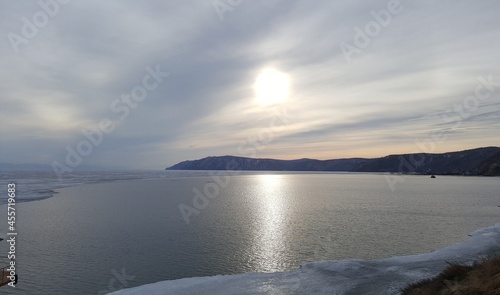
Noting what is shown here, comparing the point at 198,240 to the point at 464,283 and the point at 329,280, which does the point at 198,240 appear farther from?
the point at 464,283

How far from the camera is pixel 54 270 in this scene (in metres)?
27.1

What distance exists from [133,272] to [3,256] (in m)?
13.9

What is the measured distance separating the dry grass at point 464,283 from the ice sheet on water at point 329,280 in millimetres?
2202

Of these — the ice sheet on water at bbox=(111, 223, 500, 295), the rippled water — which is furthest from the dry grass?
the rippled water

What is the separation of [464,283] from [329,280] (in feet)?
27.9

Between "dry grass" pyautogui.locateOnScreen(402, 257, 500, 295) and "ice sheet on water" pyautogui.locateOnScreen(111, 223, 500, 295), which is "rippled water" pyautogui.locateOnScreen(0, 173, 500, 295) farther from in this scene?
"dry grass" pyautogui.locateOnScreen(402, 257, 500, 295)

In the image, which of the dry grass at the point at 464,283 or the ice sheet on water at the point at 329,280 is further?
the ice sheet on water at the point at 329,280

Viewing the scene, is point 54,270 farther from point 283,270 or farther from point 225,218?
point 225,218

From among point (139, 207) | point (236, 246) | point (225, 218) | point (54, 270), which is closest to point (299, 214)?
point (225, 218)

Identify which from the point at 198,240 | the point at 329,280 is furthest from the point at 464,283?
the point at 198,240

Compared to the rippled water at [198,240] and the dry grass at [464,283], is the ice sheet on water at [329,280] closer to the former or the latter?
the dry grass at [464,283]

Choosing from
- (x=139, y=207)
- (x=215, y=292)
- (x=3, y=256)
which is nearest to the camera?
(x=215, y=292)

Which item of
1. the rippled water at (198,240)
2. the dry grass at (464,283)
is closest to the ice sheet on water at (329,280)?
the dry grass at (464,283)

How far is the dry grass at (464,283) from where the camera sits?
44.1ft
